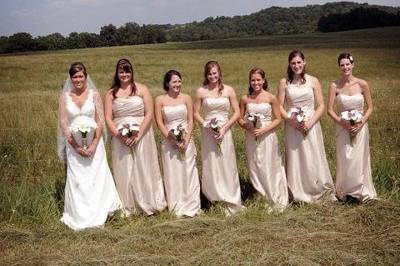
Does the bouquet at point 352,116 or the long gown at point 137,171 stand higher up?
the bouquet at point 352,116

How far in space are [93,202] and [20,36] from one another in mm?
72860

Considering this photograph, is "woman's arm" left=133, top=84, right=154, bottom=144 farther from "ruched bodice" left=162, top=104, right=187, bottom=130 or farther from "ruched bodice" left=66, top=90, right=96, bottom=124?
"ruched bodice" left=66, top=90, right=96, bottom=124

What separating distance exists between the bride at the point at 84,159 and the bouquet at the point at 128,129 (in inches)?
13.0

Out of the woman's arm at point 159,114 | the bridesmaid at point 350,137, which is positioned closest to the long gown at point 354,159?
the bridesmaid at point 350,137

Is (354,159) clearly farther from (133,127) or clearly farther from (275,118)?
(133,127)

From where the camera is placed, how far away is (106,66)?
3347 cm

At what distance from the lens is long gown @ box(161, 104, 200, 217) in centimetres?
769

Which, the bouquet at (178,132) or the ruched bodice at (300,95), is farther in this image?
the ruched bodice at (300,95)

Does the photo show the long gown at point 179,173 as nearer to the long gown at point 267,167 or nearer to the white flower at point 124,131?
the white flower at point 124,131

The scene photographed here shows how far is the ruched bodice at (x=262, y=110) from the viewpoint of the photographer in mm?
7805

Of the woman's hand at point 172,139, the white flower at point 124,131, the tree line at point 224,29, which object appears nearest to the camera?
the white flower at point 124,131

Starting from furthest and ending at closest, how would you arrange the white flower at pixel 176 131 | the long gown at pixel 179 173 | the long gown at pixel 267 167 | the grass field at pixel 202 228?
the long gown at pixel 267 167 → the long gown at pixel 179 173 → the white flower at pixel 176 131 → the grass field at pixel 202 228

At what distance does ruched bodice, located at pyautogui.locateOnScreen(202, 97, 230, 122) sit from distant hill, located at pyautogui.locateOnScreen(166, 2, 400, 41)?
8844 centimetres

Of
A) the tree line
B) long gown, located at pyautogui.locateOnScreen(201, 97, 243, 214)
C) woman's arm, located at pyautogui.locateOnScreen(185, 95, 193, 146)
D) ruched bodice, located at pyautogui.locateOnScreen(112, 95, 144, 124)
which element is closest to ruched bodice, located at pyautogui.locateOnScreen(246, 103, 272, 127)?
long gown, located at pyautogui.locateOnScreen(201, 97, 243, 214)
